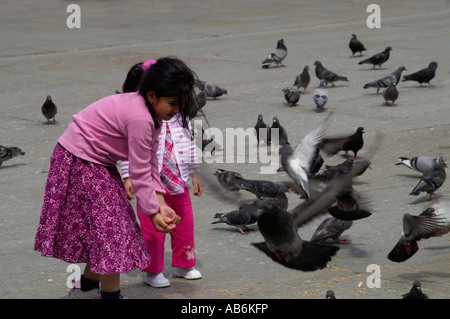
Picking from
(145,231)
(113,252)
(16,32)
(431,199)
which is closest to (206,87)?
(431,199)

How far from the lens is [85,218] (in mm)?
4477

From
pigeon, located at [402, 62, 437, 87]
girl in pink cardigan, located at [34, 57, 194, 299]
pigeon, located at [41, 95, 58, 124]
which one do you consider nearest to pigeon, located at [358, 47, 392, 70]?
pigeon, located at [402, 62, 437, 87]

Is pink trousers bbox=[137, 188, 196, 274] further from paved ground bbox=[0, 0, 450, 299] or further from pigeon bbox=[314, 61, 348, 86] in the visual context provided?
pigeon bbox=[314, 61, 348, 86]

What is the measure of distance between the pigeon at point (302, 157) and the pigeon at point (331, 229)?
1.13 ft

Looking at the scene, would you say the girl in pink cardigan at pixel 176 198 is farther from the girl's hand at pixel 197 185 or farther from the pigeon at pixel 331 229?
the pigeon at pixel 331 229

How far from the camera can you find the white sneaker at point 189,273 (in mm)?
5328

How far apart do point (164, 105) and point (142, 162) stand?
1.06ft

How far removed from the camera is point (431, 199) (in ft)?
22.9

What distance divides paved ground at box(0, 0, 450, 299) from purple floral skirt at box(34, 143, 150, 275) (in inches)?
26.7

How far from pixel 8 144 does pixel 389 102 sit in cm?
551

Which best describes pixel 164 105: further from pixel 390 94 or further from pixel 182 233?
pixel 390 94

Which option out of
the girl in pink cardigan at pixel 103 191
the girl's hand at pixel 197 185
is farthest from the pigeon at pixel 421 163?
the girl in pink cardigan at pixel 103 191

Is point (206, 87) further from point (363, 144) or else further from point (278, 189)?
point (278, 189)

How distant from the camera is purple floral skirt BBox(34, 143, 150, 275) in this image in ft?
14.5
